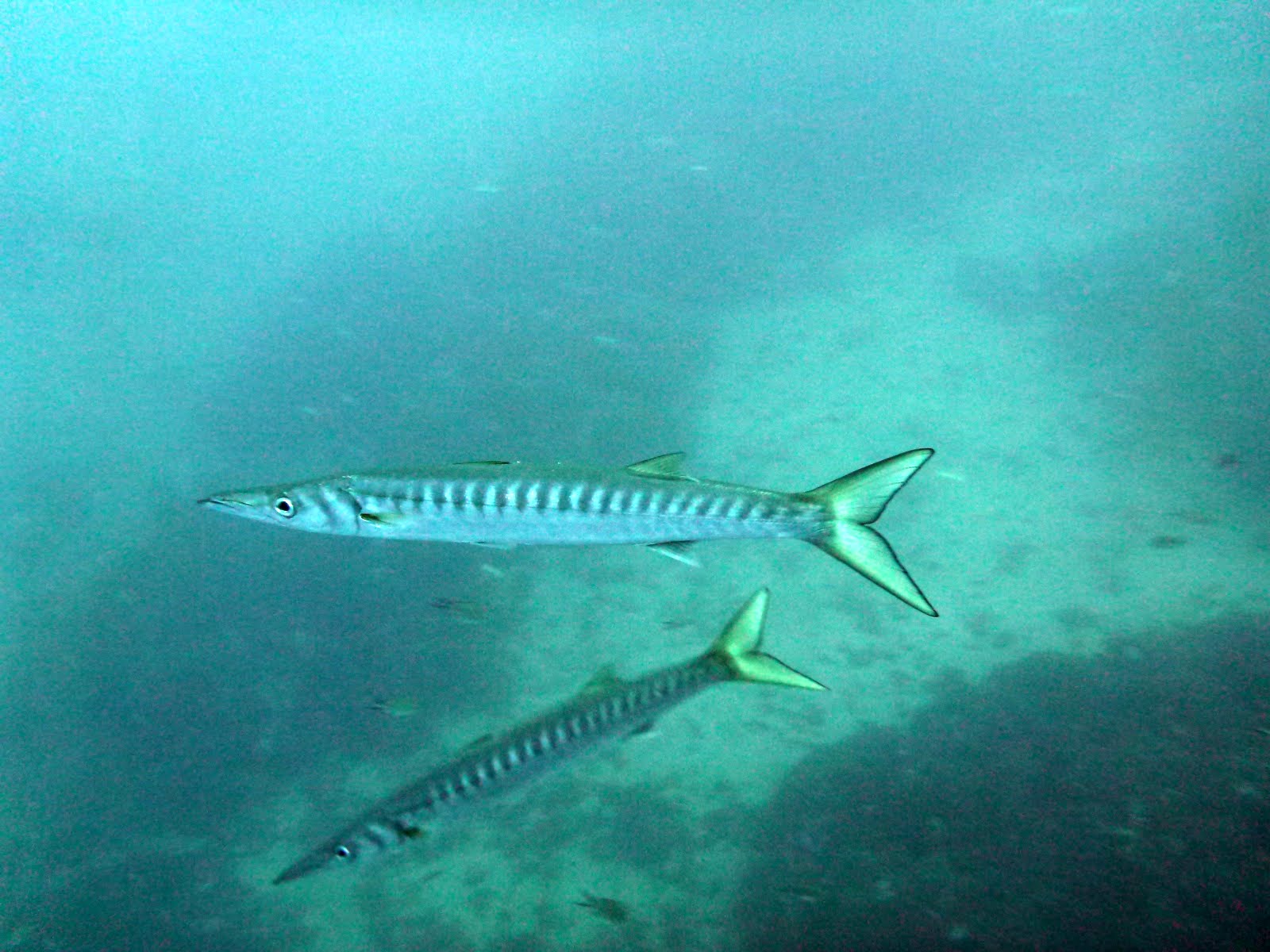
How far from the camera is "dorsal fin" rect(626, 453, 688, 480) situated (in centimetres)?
334

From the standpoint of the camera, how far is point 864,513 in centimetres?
308

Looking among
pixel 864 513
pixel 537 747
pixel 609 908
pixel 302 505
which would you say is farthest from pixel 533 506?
pixel 609 908

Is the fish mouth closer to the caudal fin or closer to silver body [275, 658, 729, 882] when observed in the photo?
silver body [275, 658, 729, 882]

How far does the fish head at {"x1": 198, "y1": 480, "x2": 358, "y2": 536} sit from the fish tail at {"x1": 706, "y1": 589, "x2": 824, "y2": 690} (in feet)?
7.08

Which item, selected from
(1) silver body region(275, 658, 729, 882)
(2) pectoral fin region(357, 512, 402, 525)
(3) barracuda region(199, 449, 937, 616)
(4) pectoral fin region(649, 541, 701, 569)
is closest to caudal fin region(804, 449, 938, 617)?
(3) barracuda region(199, 449, 937, 616)

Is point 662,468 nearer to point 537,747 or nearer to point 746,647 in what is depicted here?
point 746,647

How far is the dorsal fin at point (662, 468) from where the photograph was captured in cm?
334

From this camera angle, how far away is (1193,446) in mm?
8297

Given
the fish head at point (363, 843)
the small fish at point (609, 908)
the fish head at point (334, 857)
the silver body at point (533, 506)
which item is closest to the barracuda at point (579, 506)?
the silver body at point (533, 506)

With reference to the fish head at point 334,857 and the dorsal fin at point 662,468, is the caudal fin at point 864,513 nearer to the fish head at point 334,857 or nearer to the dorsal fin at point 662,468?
the dorsal fin at point 662,468

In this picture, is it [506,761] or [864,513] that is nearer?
[864,513]

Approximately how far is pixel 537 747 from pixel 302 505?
197cm

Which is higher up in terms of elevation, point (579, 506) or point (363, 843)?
point (579, 506)

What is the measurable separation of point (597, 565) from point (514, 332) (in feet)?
20.9
